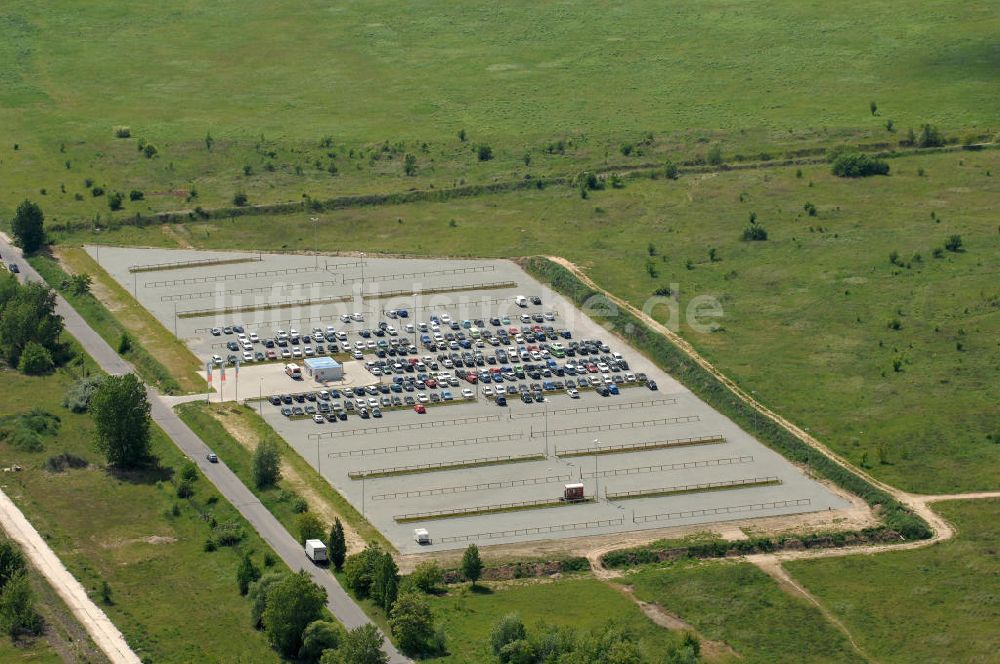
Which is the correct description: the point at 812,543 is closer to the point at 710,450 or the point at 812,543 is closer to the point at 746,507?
the point at 746,507

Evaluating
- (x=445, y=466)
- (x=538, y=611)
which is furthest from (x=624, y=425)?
(x=538, y=611)

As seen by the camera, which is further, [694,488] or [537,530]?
[694,488]

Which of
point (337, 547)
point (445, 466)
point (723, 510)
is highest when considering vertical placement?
point (445, 466)

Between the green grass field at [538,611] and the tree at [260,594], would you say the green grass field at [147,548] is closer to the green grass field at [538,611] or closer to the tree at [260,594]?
the tree at [260,594]

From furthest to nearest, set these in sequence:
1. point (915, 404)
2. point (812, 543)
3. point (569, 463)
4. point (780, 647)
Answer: point (915, 404) < point (569, 463) < point (812, 543) < point (780, 647)

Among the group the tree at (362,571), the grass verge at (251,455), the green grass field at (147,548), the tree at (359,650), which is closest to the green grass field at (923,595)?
the tree at (362,571)

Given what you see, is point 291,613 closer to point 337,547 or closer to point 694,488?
point 337,547

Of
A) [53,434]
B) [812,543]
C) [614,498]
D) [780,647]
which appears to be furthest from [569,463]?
[53,434]
